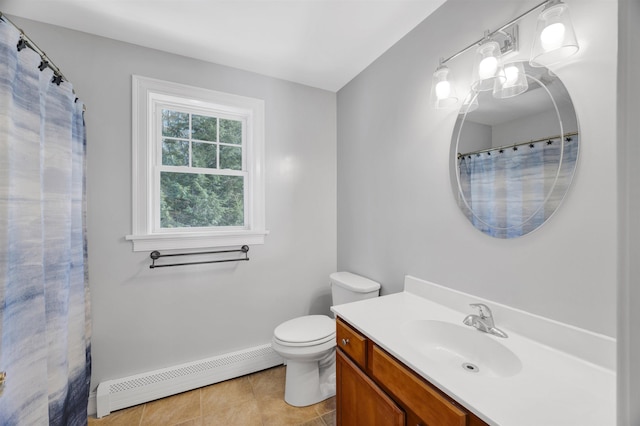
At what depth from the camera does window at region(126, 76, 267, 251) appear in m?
1.85

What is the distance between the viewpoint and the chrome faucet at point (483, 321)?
1.12 meters

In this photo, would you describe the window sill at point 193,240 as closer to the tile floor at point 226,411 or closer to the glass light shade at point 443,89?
the tile floor at point 226,411

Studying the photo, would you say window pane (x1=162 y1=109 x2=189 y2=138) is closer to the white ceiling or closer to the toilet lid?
the white ceiling

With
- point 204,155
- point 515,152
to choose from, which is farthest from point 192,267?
point 515,152

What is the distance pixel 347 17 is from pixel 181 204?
171 cm

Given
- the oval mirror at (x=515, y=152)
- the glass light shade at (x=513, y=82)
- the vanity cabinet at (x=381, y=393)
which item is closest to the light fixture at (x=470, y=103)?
the oval mirror at (x=515, y=152)

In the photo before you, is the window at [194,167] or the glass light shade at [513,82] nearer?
the glass light shade at [513,82]

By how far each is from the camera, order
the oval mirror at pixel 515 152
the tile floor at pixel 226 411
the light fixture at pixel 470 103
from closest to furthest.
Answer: the oval mirror at pixel 515 152 → the light fixture at pixel 470 103 → the tile floor at pixel 226 411

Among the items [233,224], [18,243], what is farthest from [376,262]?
[18,243]

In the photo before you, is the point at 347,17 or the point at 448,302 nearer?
the point at 448,302

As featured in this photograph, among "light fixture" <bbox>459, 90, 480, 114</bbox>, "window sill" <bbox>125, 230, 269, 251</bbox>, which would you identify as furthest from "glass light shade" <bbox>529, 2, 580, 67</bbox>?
"window sill" <bbox>125, 230, 269, 251</bbox>

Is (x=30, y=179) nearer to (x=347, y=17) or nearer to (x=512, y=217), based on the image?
(x=347, y=17)

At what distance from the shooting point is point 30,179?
1.01 m

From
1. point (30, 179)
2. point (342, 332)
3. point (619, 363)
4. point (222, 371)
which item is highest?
point (30, 179)
